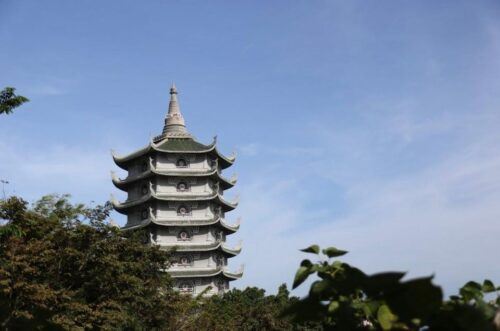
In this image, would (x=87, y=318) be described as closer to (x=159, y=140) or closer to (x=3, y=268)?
(x=3, y=268)

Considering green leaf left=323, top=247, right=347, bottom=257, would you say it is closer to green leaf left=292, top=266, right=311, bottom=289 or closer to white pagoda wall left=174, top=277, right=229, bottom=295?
green leaf left=292, top=266, right=311, bottom=289

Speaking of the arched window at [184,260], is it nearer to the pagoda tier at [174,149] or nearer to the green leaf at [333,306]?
the pagoda tier at [174,149]

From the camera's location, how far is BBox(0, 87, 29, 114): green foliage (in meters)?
10.9

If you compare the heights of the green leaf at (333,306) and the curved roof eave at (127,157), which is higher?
the curved roof eave at (127,157)

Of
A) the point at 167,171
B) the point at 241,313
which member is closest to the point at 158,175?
the point at 167,171

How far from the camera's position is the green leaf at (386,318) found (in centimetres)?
130

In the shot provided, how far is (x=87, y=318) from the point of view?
15633 millimetres

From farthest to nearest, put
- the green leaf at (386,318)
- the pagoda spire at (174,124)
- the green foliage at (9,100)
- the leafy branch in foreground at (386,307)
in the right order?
the pagoda spire at (174,124), the green foliage at (9,100), the green leaf at (386,318), the leafy branch in foreground at (386,307)

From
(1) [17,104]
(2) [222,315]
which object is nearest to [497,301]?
(1) [17,104]

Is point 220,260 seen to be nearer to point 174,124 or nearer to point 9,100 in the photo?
point 174,124

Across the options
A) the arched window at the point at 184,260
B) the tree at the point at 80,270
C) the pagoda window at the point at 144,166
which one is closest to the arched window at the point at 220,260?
the arched window at the point at 184,260

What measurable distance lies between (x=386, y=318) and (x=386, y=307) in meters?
0.02

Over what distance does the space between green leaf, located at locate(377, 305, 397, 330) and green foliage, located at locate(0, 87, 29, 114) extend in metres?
10.9

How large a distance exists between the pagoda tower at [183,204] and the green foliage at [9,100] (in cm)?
2210
